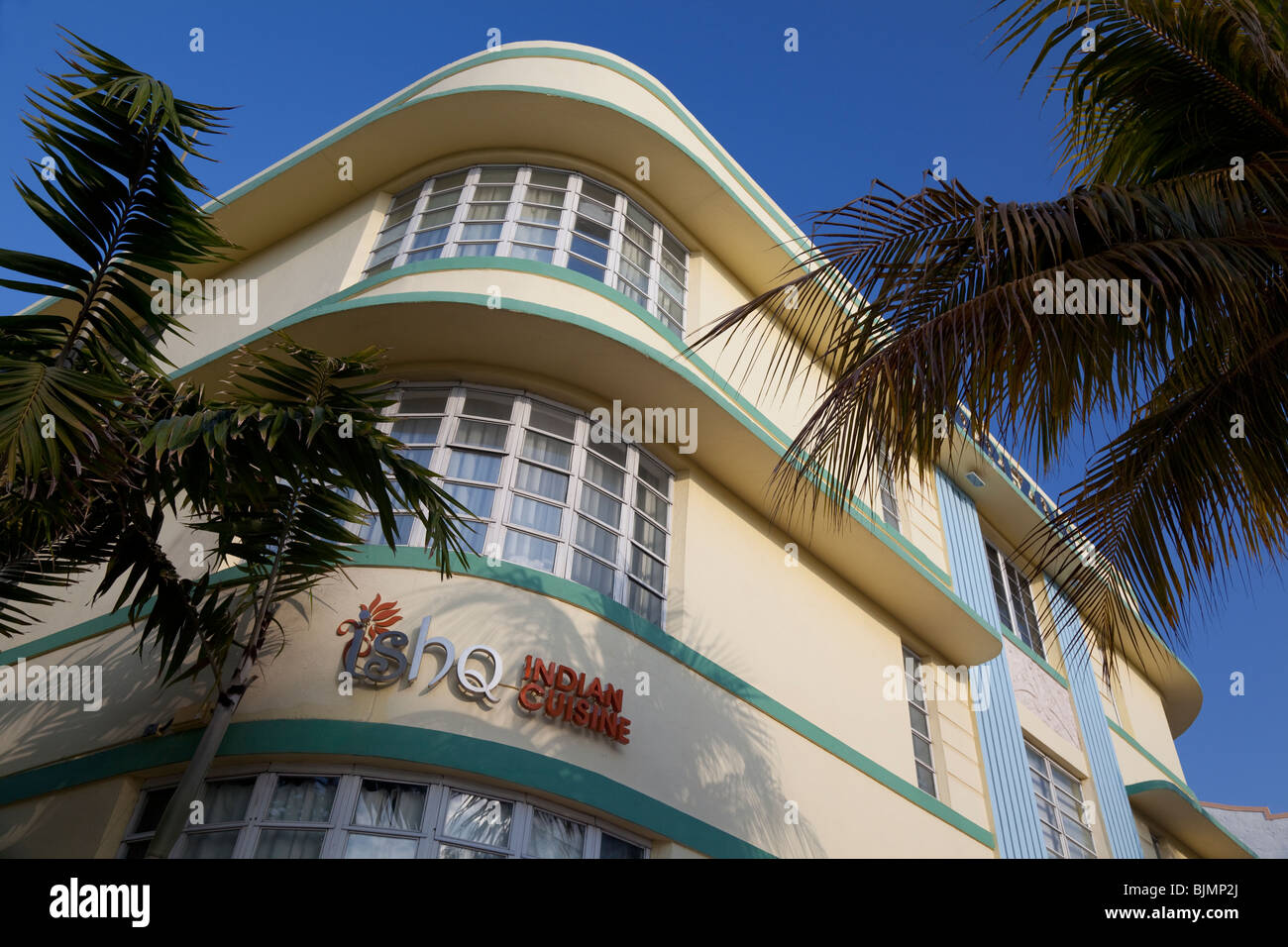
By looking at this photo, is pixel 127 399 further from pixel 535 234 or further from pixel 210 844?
pixel 535 234

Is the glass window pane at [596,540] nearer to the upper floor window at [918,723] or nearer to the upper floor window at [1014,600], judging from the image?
the upper floor window at [918,723]

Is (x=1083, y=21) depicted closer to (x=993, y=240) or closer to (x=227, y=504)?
(x=993, y=240)

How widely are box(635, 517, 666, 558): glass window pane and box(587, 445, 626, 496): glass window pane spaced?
15.7 inches

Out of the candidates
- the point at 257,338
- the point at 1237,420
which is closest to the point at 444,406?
the point at 257,338

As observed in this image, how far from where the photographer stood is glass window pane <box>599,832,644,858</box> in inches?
313

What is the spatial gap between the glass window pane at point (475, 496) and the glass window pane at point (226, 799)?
2.97m

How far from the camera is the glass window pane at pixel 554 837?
24.8 feet

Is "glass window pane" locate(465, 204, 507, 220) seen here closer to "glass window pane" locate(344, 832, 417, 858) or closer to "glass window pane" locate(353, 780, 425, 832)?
"glass window pane" locate(353, 780, 425, 832)

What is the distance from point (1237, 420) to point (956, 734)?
8.55m

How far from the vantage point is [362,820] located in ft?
23.6

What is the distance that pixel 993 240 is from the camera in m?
5.50

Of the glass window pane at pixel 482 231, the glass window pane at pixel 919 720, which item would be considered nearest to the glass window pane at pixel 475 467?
the glass window pane at pixel 482 231

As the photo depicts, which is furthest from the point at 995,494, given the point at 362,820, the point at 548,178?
the point at 362,820

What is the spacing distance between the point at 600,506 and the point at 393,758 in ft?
11.4
